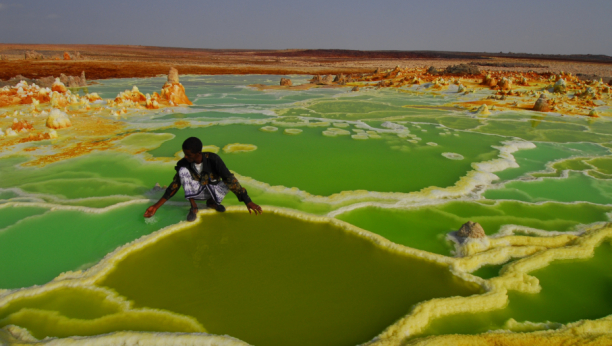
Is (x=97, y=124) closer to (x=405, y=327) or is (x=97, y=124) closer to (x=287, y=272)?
(x=287, y=272)

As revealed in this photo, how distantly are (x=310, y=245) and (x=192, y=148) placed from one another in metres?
1.32

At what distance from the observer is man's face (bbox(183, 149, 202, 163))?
271 centimetres

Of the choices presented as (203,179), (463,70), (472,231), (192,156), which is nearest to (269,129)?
(203,179)

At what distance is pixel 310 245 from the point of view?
2.77 metres

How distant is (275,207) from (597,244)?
3.06m

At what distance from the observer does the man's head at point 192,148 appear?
2.66 meters

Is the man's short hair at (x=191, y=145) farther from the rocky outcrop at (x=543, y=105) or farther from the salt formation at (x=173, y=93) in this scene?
the rocky outcrop at (x=543, y=105)

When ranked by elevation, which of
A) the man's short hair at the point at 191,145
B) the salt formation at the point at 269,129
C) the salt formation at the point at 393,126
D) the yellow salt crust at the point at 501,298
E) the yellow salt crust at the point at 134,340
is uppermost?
the man's short hair at the point at 191,145

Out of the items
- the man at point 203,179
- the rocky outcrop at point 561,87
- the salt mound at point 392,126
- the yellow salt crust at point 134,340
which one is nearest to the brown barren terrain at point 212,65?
the rocky outcrop at point 561,87

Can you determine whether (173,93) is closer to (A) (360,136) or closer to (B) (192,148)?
(A) (360,136)

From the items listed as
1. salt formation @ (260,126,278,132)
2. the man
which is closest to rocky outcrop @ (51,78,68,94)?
salt formation @ (260,126,278,132)

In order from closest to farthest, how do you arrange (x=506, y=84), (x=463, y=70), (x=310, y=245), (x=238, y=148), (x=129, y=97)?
(x=310, y=245) < (x=238, y=148) < (x=129, y=97) < (x=506, y=84) < (x=463, y=70)

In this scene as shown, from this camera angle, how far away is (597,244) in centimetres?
288

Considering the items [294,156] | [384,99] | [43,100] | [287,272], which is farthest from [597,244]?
[43,100]
